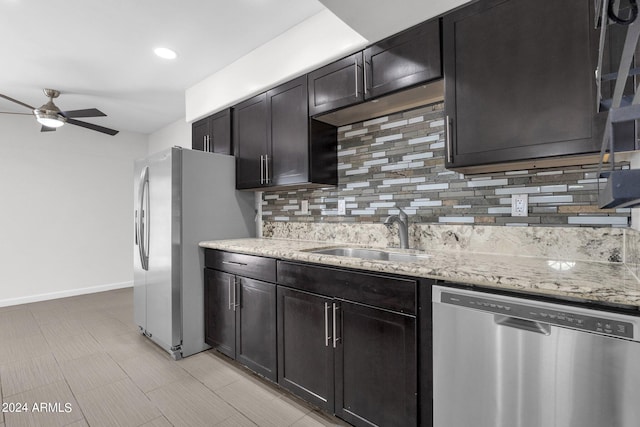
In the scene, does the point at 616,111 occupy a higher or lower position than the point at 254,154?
lower

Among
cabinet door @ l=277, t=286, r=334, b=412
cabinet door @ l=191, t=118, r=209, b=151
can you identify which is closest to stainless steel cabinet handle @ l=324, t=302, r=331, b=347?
cabinet door @ l=277, t=286, r=334, b=412

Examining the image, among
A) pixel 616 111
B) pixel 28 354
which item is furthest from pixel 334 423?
pixel 28 354

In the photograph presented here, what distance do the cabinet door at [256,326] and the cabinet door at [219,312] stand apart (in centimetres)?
11

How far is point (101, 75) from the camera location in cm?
320

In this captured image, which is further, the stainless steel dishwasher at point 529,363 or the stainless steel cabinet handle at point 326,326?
the stainless steel cabinet handle at point 326,326

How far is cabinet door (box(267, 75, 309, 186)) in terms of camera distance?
7.86 ft

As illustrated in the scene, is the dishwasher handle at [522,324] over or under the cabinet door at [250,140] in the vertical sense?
under

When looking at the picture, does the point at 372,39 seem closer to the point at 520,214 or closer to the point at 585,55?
the point at 585,55

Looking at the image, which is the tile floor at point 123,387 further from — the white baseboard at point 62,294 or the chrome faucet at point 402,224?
the white baseboard at point 62,294

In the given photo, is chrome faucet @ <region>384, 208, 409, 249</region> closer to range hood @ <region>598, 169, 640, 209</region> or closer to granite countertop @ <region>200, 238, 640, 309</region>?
granite countertop @ <region>200, 238, 640, 309</region>

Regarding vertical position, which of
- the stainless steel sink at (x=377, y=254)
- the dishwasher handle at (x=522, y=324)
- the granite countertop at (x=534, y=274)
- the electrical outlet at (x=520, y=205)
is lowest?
the dishwasher handle at (x=522, y=324)

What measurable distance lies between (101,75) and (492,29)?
3.54 m

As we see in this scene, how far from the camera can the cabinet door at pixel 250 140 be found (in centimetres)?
276

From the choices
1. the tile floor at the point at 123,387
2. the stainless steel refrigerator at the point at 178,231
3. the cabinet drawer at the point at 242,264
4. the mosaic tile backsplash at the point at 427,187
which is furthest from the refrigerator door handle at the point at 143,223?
the mosaic tile backsplash at the point at 427,187
